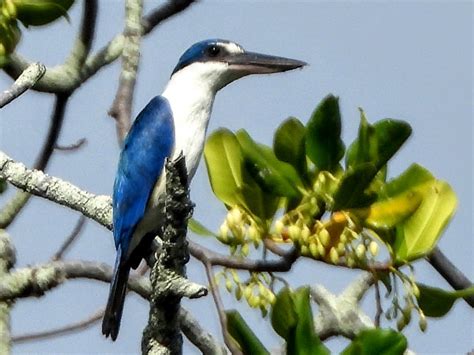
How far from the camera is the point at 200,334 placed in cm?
345

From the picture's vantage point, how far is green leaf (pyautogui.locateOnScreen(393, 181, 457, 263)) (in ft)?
11.5

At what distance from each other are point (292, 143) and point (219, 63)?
4.33ft

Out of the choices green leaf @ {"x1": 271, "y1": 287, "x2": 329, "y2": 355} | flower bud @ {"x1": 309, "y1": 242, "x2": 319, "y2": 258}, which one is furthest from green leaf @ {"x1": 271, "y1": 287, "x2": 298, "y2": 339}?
flower bud @ {"x1": 309, "y1": 242, "x2": 319, "y2": 258}

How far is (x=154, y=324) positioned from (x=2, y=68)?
140cm

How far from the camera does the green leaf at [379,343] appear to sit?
3.20 meters

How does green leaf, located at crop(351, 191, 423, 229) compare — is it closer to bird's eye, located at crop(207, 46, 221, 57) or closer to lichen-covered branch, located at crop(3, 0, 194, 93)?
lichen-covered branch, located at crop(3, 0, 194, 93)

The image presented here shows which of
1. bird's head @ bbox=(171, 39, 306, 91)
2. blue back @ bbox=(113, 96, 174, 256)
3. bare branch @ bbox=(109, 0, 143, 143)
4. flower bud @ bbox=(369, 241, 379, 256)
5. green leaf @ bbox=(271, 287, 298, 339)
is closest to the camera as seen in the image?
green leaf @ bbox=(271, 287, 298, 339)

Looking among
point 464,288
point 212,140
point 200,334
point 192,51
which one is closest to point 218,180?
point 212,140

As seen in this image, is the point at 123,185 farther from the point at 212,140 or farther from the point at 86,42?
the point at 212,140

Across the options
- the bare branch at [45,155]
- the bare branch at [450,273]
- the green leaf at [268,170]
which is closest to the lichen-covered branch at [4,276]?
the bare branch at [45,155]

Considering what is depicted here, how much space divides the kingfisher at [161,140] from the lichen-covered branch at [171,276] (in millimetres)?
904

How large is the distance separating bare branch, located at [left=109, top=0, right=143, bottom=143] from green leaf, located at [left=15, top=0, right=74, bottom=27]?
234mm

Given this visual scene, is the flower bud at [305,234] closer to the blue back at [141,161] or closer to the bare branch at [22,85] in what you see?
the bare branch at [22,85]

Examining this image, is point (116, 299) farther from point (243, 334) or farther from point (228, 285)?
point (243, 334)
